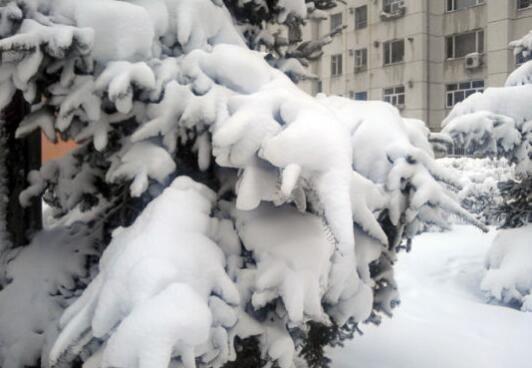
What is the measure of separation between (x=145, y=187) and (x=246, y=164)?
1.55 feet

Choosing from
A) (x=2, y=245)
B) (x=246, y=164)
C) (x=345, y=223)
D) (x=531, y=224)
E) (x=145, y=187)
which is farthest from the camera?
(x=531, y=224)

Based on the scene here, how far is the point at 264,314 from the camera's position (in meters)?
2.20

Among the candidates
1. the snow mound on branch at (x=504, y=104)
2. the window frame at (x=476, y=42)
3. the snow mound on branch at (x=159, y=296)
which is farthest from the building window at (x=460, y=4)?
the snow mound on branch at (x=159, y=296)

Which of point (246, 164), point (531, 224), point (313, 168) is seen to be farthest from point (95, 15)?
point (531, 224)

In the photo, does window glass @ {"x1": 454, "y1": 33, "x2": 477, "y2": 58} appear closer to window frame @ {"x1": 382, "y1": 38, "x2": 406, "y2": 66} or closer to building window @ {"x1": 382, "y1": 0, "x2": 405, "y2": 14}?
window frame @ {"x1": 382, "y1": 38, "x2": 406, "y2": 66}

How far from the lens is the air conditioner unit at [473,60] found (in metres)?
19.2

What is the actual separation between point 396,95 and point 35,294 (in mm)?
20314

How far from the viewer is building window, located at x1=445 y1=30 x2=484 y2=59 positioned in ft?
64.7

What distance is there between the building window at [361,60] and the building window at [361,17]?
3.43ft

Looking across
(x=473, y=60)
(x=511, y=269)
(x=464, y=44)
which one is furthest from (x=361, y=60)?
(x=511, y=269)

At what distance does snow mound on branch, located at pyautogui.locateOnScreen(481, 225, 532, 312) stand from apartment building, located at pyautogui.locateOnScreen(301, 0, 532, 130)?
12.9 metres

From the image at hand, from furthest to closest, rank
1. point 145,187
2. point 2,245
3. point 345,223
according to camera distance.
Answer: point 2,245 < point 145,187 < point 345,223

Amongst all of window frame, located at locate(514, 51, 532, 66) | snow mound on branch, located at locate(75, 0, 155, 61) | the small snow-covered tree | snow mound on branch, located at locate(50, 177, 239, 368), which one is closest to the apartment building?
window frame, located at locate(514, 51, 532, 66)

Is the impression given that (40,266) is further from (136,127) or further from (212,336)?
(212,336)
